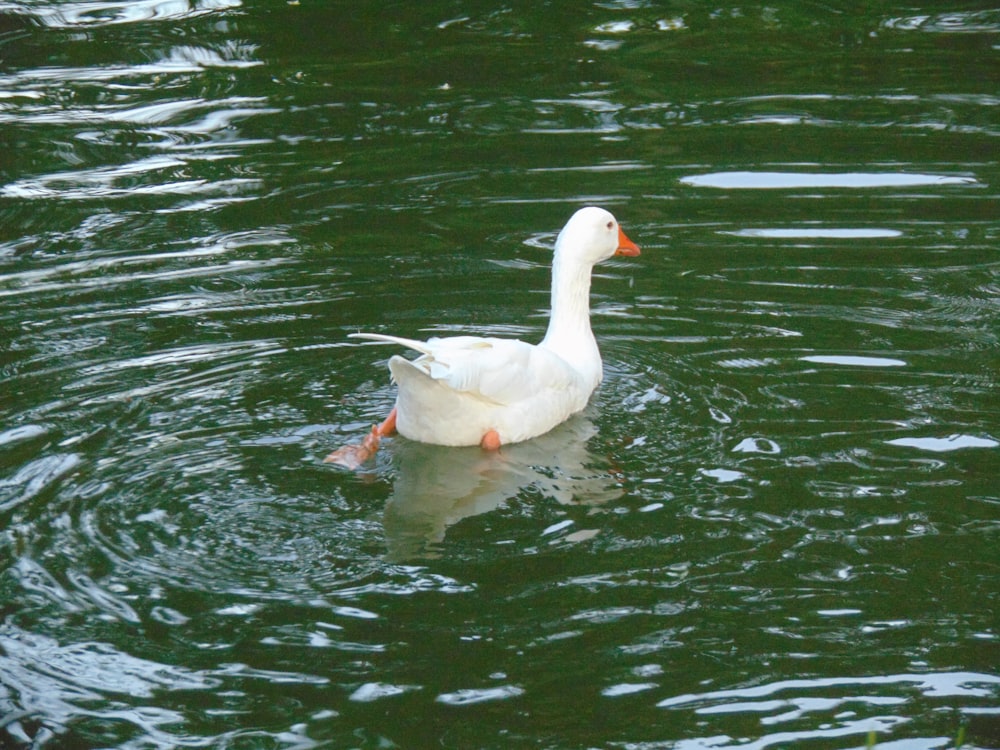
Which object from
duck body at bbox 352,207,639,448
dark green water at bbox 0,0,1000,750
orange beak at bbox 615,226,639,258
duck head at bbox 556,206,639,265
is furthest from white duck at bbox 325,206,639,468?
orange beak at bbox 615,226,639,258

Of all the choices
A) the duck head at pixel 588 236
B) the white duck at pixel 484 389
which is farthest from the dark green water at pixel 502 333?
the duck head at pixel 588 236

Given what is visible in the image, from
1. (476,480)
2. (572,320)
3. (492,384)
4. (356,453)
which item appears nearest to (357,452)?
(356,453)

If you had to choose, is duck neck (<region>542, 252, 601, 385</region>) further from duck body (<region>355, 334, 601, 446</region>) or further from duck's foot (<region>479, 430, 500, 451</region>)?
duck's foot (<region>479, 430, 500, 451</region>)

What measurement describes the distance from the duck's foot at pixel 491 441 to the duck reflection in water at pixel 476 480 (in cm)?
3

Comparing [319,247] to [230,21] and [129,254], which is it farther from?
[230,21]

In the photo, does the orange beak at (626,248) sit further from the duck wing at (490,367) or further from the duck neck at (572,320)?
the duck wing at (490,367)

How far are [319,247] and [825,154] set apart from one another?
425 centimetres

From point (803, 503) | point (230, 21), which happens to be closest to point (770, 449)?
point (803, 503)

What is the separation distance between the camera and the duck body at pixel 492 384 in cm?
668

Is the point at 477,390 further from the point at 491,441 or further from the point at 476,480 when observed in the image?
the point at 476,480

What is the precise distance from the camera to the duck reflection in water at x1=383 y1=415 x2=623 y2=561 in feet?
20.1

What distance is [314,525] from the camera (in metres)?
6.00

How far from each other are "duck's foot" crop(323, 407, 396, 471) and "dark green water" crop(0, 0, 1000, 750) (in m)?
0.11

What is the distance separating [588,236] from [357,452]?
2.18 m
